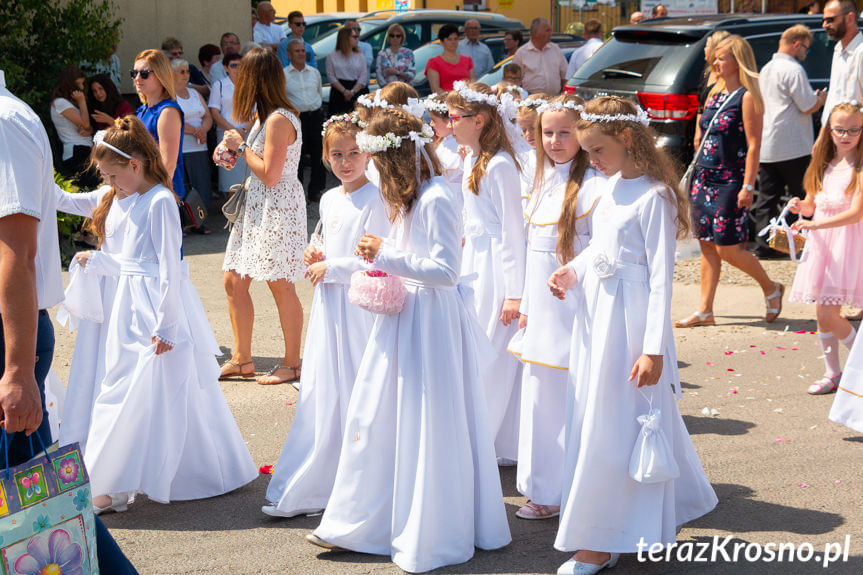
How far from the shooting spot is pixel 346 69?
14.2 m

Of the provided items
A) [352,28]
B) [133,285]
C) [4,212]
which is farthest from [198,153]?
[4,212]

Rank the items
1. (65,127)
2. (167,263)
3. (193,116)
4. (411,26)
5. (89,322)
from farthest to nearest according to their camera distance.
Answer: (411,26)
(193,116)
(65,127)
(89,322)
(167,263)

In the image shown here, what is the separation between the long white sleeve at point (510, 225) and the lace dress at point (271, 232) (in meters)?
1.89

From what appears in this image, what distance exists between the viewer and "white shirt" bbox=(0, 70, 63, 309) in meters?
3.15

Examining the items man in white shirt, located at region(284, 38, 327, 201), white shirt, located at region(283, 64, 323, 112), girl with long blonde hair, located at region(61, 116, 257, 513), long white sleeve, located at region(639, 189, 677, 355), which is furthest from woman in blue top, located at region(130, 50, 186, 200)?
white shirt, located at region(283, 64, 323, 112)

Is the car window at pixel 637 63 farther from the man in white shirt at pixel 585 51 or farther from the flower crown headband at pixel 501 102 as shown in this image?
the flower crown headband at pixel 501 102

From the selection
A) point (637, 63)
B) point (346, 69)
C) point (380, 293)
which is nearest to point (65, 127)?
point (346, 69)

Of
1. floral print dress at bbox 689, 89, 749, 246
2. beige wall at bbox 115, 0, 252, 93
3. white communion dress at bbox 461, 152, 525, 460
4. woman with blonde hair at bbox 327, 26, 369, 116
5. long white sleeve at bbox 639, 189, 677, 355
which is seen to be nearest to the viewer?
long white sleeve at bbox 639, 189, 677, 355

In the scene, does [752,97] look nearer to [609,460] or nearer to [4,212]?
[609,460]

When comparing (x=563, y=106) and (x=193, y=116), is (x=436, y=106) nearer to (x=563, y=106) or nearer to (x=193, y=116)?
(x=563, y=106)

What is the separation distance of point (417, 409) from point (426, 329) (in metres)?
0.32

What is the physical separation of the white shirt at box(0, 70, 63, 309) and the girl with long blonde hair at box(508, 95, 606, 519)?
2.23 m

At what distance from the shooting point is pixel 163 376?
4883mm

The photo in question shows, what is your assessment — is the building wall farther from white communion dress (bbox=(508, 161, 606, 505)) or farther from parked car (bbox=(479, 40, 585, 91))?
white communion dress (bbox=(508, 161, 606, 505))
